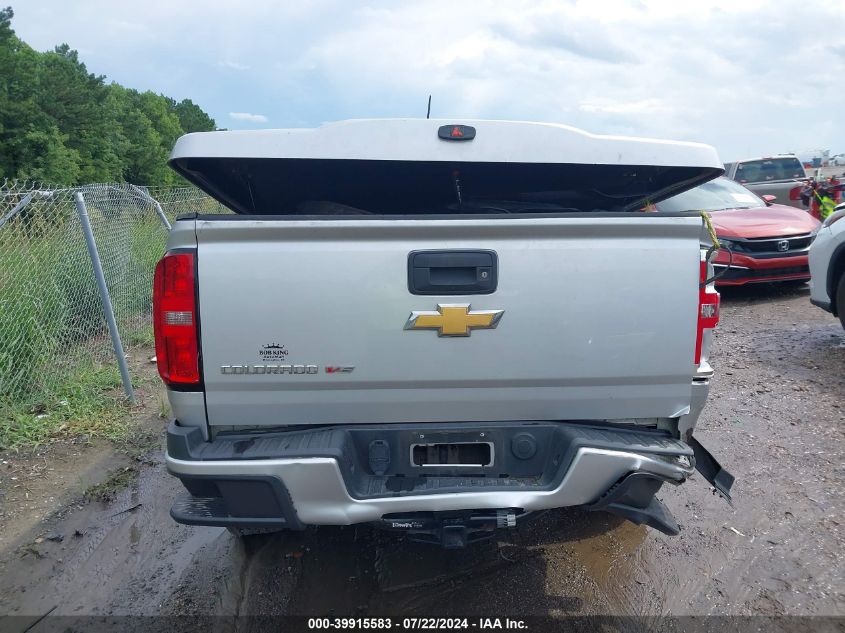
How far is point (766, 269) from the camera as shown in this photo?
8.41 m

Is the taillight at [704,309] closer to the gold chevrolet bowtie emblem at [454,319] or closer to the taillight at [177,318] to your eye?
the gold chevrolet bowtie emblem at [454,319]

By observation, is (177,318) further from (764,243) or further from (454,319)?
(764,243)

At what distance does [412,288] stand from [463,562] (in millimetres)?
1606

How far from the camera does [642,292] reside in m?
2.46

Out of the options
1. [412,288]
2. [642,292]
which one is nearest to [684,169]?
[642,292]

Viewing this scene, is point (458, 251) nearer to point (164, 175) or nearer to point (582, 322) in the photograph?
point (582, 322)

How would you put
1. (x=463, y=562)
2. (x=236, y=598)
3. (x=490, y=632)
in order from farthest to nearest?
(x=463, y=562)
(x=236, y=598)
(x=490, y=632)

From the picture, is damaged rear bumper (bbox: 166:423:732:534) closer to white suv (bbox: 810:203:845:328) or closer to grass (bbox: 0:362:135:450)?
grass (bbox: 0:362:135:450)

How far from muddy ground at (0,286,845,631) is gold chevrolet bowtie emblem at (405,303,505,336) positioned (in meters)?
1.35

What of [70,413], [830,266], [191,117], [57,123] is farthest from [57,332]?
[191,117]

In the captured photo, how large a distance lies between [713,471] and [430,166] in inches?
78.2

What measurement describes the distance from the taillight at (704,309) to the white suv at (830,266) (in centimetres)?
430

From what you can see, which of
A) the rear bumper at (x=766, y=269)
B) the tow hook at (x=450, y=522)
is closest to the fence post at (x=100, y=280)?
the tow hook at (x=450, y=522)

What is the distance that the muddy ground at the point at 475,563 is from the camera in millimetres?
2881
